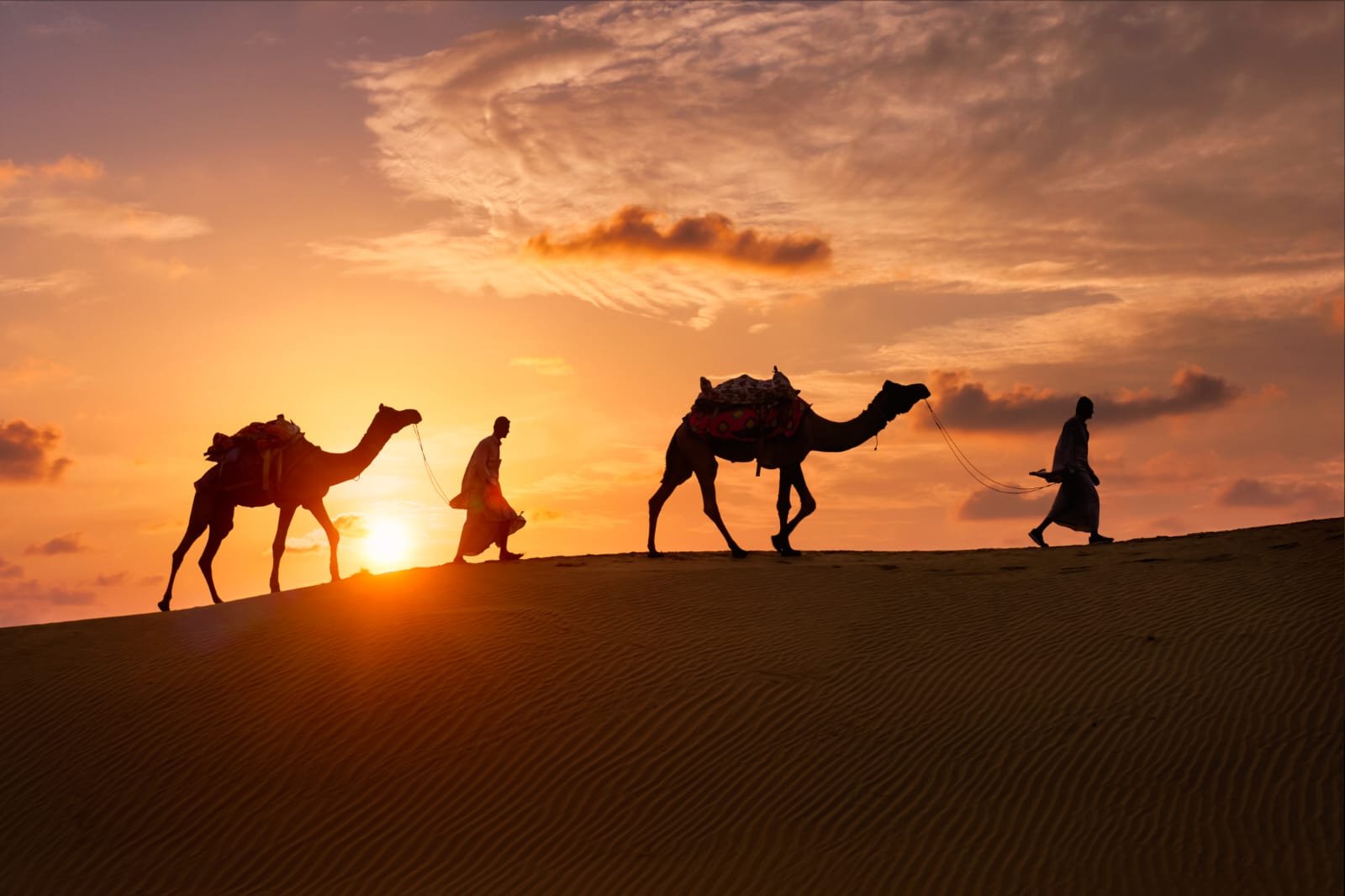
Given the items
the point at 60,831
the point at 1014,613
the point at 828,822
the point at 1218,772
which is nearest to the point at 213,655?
the point at 60,831

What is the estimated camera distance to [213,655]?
55.3ft

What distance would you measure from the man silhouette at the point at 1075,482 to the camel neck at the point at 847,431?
3.17 m

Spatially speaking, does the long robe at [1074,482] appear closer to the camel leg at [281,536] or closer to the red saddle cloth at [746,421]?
the red saddle cloth at [746,421]

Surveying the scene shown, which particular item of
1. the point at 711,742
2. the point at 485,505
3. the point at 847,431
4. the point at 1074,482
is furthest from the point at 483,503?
the point at 1074,482

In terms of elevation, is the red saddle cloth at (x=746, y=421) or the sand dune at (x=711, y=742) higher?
the red saddle cloth at (x=746, y=421)

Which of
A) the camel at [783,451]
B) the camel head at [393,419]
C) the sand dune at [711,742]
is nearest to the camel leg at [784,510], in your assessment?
the camel at [783,451]

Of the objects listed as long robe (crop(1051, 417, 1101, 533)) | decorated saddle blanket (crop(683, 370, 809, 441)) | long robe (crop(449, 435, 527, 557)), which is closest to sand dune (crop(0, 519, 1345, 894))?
long robe (crop(449, 435, 527, 557))

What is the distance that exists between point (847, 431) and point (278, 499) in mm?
8909

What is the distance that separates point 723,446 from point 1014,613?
581 centimetres

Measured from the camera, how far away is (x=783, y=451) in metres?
21.0

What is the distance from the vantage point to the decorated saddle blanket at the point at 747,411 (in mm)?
20766

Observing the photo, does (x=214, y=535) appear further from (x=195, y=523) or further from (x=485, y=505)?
(x=485, y=505)

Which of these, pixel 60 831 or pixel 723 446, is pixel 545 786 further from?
pixel 723 446

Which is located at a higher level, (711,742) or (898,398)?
(898,398)
